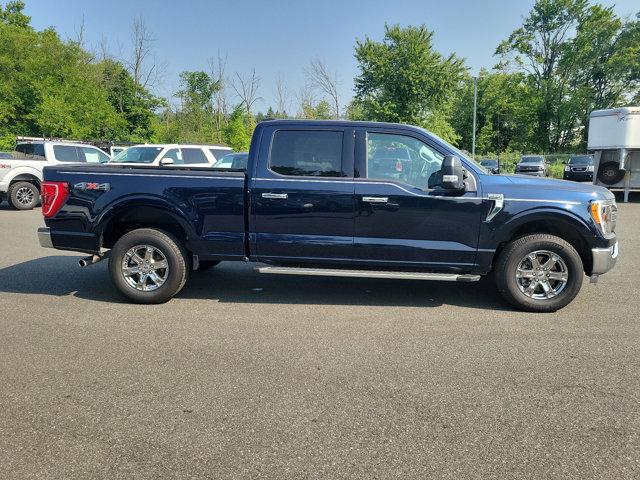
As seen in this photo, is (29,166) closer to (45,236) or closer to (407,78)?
(45,236)

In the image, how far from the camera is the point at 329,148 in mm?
5195

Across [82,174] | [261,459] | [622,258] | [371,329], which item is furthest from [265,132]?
[622,258]

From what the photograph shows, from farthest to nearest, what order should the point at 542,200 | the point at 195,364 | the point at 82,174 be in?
the point at 82,174, the point at 542,200, the point at 195,364

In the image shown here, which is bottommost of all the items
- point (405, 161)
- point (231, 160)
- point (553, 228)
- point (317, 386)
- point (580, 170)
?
point (317, 386)

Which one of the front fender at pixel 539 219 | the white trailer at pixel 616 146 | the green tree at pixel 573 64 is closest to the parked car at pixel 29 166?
the front fender at pixel 539 219

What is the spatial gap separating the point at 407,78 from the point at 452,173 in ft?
107

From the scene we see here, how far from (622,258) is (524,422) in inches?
239

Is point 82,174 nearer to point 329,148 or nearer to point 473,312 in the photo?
point 329,148

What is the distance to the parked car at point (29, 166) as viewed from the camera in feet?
45.6

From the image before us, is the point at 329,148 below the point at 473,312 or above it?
above

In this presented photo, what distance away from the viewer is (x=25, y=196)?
1427 cm

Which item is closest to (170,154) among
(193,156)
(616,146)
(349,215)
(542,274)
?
(193,156)

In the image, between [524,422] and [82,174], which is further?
[82,174]

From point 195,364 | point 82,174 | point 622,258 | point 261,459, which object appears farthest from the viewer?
point 622,258
